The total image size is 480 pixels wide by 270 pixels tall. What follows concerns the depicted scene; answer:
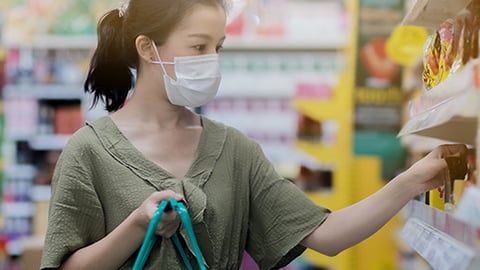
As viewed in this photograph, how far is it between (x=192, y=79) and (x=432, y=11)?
57 centimetres

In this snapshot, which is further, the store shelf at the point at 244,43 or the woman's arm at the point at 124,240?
the store shelf at the point at 244,43

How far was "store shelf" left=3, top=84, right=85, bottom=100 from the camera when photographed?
5461 millimetres

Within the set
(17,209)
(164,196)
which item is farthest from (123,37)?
(17,209)

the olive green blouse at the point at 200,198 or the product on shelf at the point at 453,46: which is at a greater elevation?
the product on shelf at the point at 453,46

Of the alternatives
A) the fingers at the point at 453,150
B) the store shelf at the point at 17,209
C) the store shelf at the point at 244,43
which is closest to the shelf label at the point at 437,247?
the fingers at the point at 453,150

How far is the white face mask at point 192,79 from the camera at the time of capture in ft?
5.65

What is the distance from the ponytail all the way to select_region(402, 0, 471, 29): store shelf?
674 millimetres

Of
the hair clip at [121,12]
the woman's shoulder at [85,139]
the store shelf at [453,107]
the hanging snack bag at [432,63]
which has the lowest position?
the woman's shoulder at [85,139]

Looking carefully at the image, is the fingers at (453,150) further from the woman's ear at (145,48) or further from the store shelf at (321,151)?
the store shelf at (321,151)

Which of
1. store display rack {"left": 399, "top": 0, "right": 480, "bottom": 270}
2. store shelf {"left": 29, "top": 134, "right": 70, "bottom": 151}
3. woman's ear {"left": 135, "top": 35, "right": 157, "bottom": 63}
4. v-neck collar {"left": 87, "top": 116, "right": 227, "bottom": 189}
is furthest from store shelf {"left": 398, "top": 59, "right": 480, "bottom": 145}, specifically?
store shelf {"left": 29, "top": 134, "right": 70, "bottom": 151}

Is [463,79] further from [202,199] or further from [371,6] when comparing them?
Result: [371,6]

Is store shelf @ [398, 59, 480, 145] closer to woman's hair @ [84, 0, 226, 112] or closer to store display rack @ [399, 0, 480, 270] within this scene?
store display rack @ [399, 0, 480, 270]

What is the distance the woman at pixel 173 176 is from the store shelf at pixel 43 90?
369 centimetres

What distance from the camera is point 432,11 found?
1791mm
